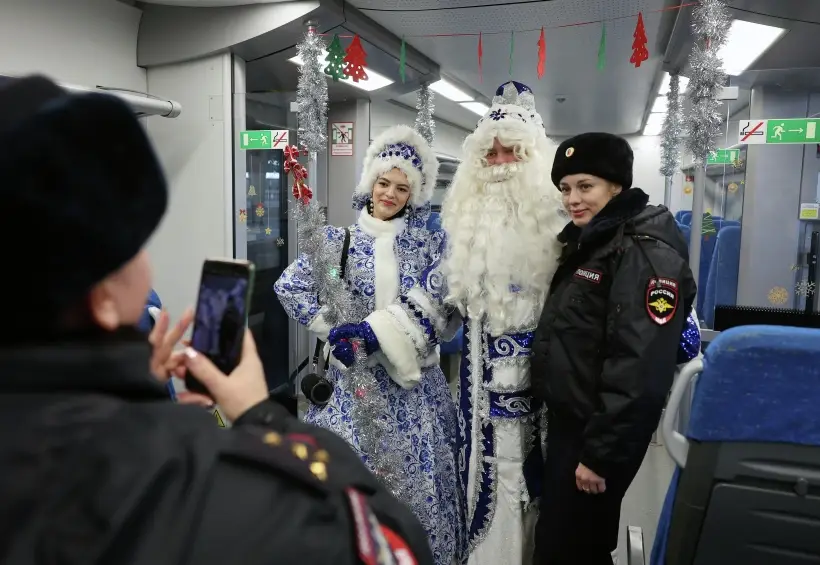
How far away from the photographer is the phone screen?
0.77 metres

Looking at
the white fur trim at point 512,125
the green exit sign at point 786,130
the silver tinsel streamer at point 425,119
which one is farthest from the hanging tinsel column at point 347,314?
the green exit sign at point 786,130

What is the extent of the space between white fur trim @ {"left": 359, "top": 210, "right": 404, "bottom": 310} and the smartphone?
140cm

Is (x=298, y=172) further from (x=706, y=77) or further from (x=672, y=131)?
(x=672, y=131)

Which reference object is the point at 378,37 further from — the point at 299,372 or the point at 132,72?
the point at 299,372

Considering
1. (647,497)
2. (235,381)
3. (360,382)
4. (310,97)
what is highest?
(310,97)

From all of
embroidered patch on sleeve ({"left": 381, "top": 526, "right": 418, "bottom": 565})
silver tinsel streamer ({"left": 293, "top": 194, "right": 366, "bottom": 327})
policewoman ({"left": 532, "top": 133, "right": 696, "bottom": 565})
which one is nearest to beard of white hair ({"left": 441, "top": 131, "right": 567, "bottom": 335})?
policewoman ({"left": 532, "top": 133, "right": 696, "bottom": 565})

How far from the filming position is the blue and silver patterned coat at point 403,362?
2.11 metres

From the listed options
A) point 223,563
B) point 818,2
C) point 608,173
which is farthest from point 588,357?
point 818,2

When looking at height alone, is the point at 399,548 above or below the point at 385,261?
below

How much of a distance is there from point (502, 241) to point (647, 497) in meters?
2.01

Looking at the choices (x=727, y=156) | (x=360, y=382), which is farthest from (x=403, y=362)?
(x=727, y=156)

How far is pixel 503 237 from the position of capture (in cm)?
199

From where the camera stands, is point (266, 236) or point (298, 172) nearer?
point (298, 172)

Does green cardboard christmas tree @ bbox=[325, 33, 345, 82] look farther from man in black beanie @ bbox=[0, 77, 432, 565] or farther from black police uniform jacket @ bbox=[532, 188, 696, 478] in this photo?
man in black beanie @ bbox=[0, 77, 432, 565]
